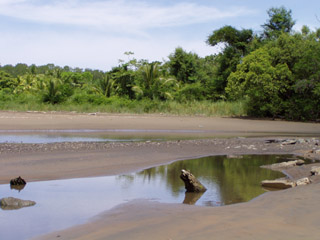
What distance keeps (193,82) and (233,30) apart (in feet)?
25.4

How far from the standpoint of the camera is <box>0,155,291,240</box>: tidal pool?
6109 millimetres

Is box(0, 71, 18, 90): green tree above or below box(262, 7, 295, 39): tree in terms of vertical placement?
below

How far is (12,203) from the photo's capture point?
6.98 meters

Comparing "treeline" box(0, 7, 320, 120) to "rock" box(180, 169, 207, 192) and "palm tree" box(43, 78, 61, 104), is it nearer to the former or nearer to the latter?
"palm tree" box(43, 78, 61, 104)

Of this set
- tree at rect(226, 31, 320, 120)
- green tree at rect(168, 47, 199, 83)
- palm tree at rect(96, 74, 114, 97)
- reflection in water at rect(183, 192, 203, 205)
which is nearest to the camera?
reflection in water at rect(183, 192, 203, 205)

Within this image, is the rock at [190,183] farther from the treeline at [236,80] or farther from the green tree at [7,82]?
the green tree at [7,82]

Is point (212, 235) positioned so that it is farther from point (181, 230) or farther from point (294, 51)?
point (294, 51)

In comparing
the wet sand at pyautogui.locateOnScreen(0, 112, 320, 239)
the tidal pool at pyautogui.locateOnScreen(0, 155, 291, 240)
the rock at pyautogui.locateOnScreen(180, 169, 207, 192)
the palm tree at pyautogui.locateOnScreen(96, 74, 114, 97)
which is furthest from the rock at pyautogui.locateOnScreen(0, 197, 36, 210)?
the palm tree at pyautogui.locateOnScreen(96, 74, 114, 97)

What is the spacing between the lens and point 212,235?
4.67 meters

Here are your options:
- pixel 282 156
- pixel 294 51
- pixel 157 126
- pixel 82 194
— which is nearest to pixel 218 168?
pixel 282 156

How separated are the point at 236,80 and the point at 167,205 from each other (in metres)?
25.1

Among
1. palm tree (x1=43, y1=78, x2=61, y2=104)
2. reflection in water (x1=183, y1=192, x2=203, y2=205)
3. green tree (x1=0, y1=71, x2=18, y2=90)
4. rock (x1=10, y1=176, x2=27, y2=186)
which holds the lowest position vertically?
reflection in water (x1=183, y1=192, x2=203, y2=205)

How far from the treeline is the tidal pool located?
19.0 meters

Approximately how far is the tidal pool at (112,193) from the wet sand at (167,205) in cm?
47
